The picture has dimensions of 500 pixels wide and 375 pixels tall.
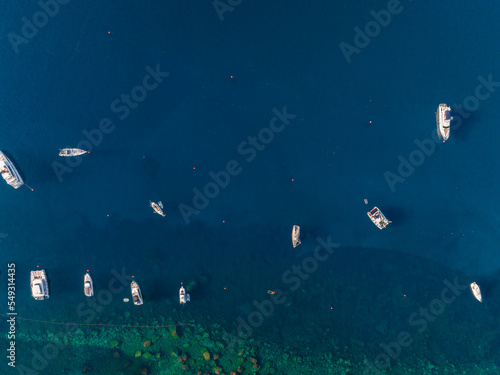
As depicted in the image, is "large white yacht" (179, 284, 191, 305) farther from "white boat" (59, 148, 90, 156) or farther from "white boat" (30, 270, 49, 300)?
"white boat" (59, 148, 90, 156)

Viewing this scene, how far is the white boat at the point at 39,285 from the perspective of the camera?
1249 inches

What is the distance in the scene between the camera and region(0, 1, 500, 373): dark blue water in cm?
3066

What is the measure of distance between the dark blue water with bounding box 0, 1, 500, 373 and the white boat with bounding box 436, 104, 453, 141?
877mm

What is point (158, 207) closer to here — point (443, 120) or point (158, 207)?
point (158, 207)

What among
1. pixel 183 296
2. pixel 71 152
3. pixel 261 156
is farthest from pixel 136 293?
pixel 261 156

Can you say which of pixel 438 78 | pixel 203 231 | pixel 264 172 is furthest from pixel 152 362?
pixel 438 78

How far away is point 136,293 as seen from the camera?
104 feet

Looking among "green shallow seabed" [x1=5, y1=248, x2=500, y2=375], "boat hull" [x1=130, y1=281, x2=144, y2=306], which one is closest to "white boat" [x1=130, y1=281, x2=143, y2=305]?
"boat hull" [x1=130, y1=281, x2=144, y2=306]

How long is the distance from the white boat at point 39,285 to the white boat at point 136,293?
26.4 ft

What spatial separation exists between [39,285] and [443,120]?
39306 millimetres

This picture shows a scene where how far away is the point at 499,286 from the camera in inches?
1244

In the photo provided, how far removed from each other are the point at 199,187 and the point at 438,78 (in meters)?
23.5

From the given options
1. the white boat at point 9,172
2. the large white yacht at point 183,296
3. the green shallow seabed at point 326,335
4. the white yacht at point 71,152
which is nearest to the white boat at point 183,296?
the large white yacht at point 183,296

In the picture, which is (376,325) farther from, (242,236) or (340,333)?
(242,236)
